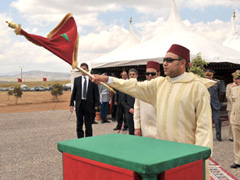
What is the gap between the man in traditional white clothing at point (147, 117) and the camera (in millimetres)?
4160

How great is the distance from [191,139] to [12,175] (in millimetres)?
3686

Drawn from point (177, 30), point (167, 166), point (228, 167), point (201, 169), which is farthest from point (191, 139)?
point (177, 30)

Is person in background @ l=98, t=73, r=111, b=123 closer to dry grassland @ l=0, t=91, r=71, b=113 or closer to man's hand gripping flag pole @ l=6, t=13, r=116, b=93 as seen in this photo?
man's hand gripping flag pole @ l=6, t=13, r=116, b=93

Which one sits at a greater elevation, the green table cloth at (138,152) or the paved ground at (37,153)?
the green table cloth at (138,152)

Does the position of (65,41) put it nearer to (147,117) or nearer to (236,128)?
(147,117)

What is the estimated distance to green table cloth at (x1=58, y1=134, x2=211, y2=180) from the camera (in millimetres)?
1667

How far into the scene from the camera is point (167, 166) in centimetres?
172

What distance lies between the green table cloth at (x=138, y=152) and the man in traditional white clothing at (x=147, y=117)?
180 cm

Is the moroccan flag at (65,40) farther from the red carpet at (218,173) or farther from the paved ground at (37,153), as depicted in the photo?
the red carpet at (218,173)

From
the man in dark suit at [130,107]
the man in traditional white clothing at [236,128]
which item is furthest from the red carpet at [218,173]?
the man in dark suit at [130,107]

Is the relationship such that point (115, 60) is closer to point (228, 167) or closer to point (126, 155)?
point (228, 167)

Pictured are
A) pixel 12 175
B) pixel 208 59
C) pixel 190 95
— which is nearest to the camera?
pixel 190 95

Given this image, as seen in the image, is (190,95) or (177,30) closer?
(190,95)

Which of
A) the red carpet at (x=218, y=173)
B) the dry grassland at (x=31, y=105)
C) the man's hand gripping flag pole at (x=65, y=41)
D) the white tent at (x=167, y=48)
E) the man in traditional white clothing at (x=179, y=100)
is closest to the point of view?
the man in traditional white clothing at (x=179, y=100)
